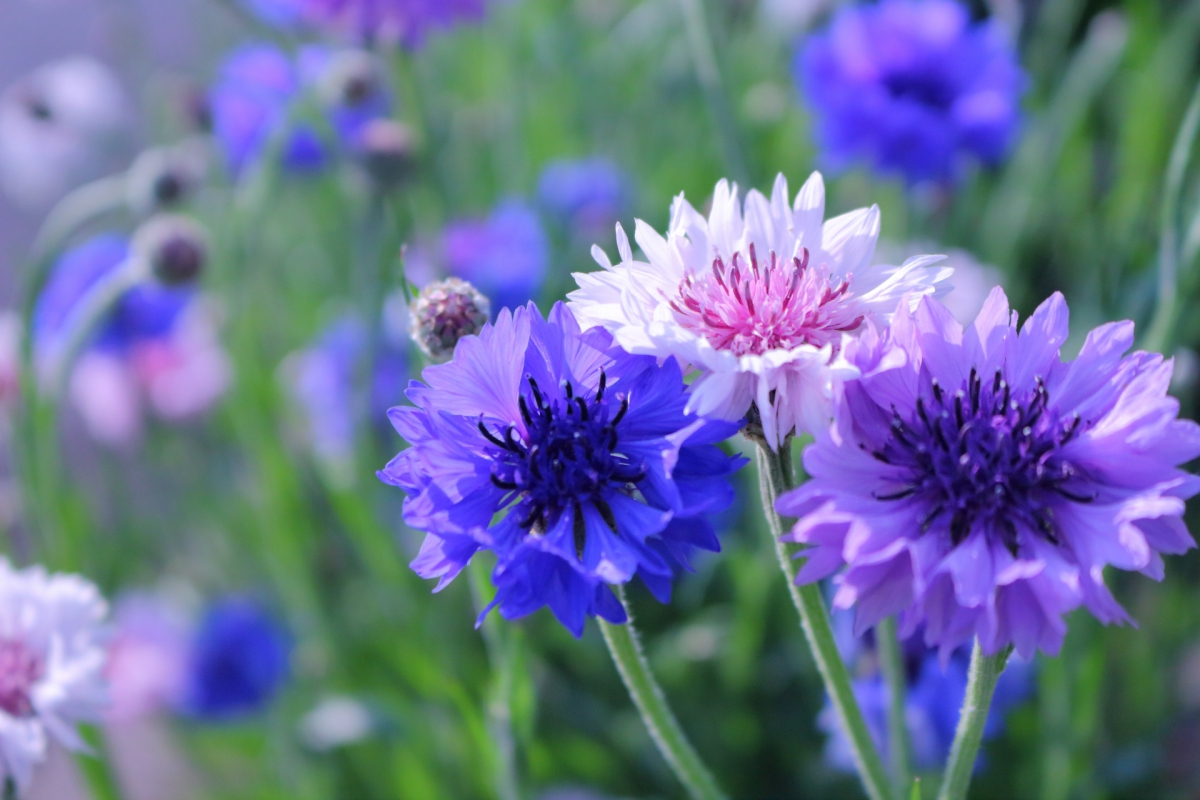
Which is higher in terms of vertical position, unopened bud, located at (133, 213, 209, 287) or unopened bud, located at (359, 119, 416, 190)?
unopened bud, located at (359, 119, 416, 190)

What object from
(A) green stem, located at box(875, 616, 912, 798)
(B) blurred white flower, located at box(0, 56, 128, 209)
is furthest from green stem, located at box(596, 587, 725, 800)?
(B) blurred white flower, located at box(0, 56, 128, 209)

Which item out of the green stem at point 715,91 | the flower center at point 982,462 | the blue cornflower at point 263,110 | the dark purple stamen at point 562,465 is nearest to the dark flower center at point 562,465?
the dark purple stamen at point 562,465

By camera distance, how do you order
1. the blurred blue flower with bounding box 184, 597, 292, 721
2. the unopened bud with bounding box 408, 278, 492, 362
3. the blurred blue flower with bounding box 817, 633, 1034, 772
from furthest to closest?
the blurred blue flower with bounding box 184, 597, 292, 721
the blurred blue flower with bounding box 817, 633, 1034, 772
the unopened bud with bounding box 408, 278, 492, 362

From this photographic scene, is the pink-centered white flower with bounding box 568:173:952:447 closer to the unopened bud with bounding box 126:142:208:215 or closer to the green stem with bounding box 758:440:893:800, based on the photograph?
the green stem with bounding box 758:440:893:800

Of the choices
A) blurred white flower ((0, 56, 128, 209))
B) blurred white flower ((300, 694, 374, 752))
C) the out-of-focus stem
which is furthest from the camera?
blurred white flower ((0, 56, 128, 209))

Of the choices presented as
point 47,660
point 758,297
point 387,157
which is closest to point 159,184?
point 387,157

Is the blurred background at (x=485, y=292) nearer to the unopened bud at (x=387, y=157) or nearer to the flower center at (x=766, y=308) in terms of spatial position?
the unopened bud at (x=387, y=157)

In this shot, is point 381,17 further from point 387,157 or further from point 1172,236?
point 1172,236

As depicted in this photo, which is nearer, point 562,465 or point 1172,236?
point 562,465
